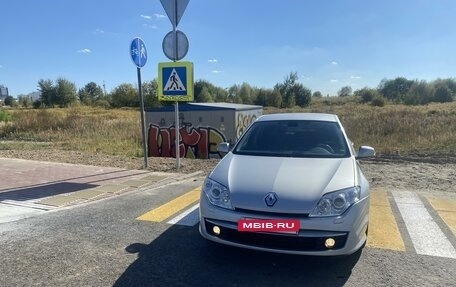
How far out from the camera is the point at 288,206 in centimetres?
337

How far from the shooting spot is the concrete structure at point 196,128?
1189 cm

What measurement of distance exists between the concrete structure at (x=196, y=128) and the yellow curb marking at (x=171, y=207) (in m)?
4.96

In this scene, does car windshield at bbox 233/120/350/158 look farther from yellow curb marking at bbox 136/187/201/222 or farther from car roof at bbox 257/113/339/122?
yellow curb marking at bbox 136/187/201/222

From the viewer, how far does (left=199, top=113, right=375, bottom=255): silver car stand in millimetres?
3357

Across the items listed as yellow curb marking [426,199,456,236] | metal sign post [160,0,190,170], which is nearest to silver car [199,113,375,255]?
yellow curb marking [426,199,456,236]

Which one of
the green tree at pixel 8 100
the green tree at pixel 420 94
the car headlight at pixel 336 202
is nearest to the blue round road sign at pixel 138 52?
the car headlight at pixel 336 202

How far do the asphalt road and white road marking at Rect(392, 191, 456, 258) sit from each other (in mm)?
186

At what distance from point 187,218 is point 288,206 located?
94.1 inches

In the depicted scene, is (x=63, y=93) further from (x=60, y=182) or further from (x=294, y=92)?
(x=60, y=182)

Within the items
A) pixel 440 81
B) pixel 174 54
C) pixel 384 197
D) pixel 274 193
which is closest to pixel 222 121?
pixel 174 54

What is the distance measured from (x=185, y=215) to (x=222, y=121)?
662 centimetres

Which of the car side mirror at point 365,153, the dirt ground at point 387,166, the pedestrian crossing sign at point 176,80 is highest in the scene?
the pedestrian crossing sign at point 176,80

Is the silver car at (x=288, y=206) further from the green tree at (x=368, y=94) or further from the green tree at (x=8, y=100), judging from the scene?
the green tree at (x=8, y=100)

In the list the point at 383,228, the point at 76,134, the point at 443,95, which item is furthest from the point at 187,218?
the point at 443,95
